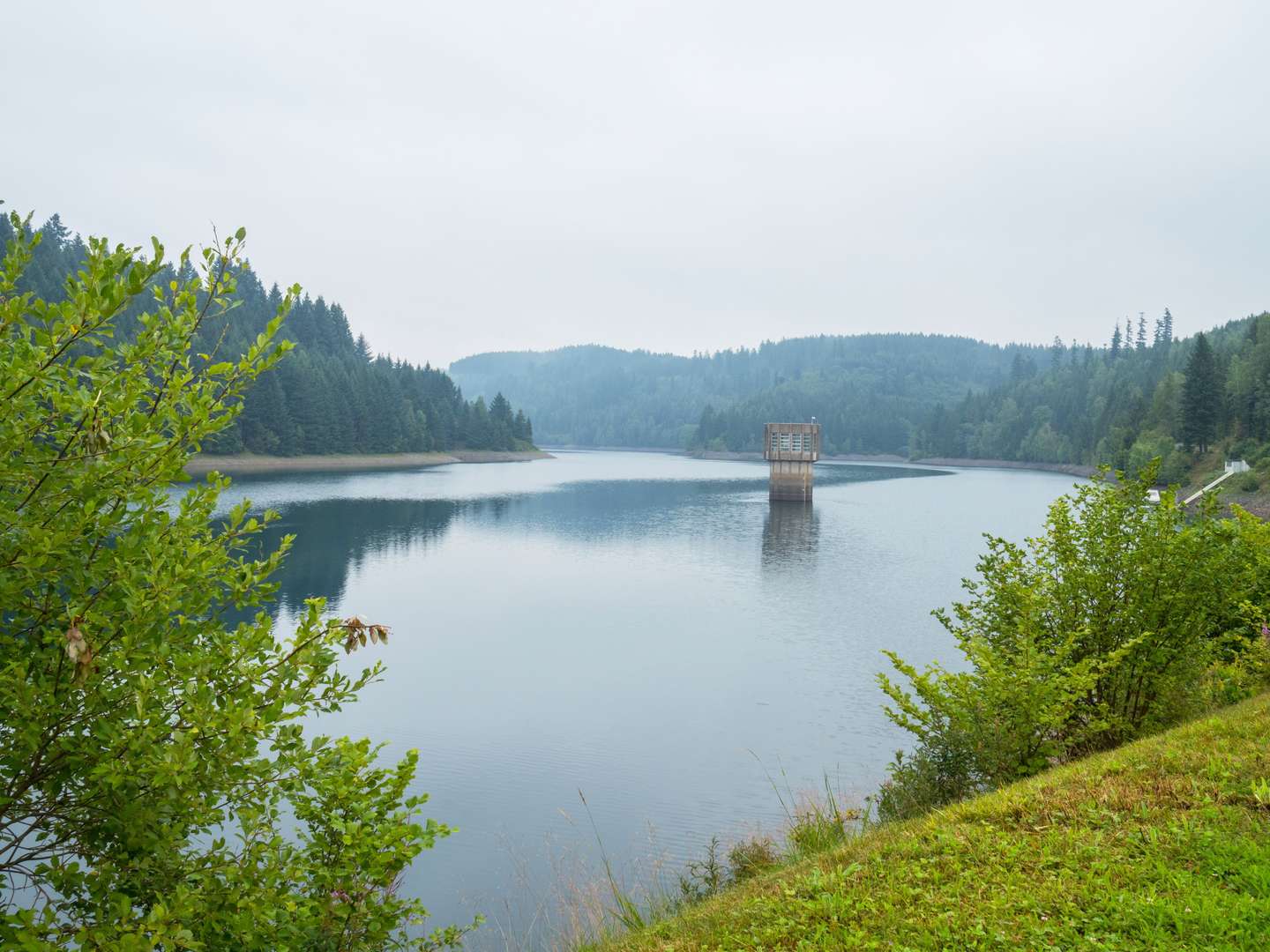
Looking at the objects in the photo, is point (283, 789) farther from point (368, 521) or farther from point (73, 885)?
point (368, 521)

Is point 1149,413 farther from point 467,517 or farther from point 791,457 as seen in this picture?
point 467,517

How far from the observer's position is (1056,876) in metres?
6.79

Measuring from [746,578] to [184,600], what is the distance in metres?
39.5

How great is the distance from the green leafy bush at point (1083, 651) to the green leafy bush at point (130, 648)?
27.2 ft

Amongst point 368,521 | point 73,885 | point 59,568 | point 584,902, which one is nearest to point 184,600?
point 59,568

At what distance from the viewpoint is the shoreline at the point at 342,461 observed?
101 meters

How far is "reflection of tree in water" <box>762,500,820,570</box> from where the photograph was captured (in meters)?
49.0

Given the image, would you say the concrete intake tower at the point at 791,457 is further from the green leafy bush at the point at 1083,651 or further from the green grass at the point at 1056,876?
the green grass at the point at 1056,876

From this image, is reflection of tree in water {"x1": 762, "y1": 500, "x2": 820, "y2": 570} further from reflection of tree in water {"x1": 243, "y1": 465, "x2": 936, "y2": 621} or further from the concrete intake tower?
the concrete intake tower

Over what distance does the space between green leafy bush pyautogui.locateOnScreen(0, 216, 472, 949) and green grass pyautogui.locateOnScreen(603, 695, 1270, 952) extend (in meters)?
3.74

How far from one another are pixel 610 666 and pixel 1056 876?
21008 millimetres

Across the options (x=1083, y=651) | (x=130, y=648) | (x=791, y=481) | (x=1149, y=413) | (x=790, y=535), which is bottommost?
(x=790, y=535)

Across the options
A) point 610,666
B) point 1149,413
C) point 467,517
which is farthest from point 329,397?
point 1149,413

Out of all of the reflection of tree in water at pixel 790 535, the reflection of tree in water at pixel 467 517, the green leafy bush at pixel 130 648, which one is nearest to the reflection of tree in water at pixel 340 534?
the reflection of tree in water at pixel 467 517
